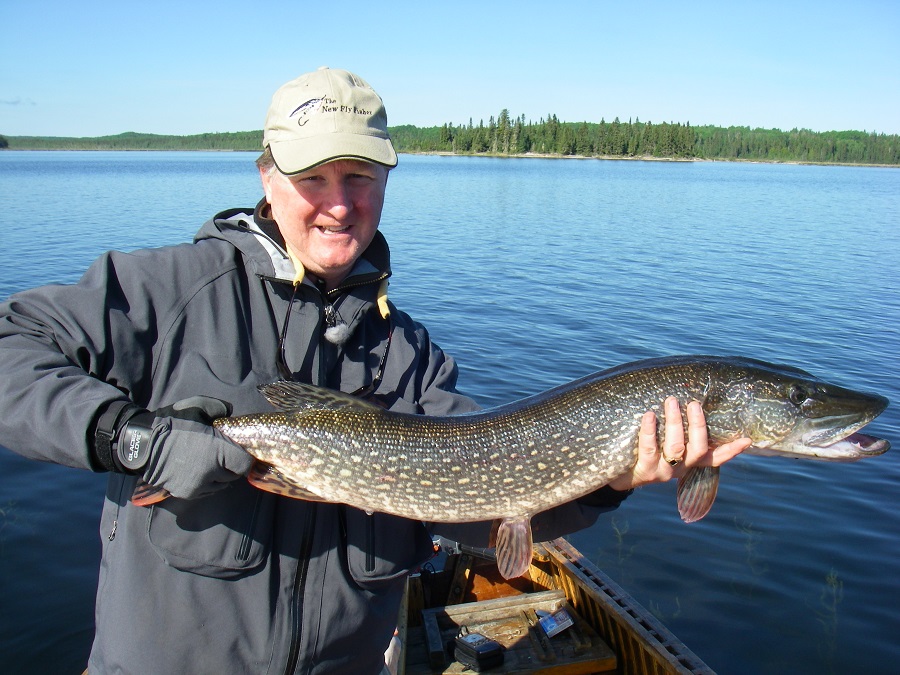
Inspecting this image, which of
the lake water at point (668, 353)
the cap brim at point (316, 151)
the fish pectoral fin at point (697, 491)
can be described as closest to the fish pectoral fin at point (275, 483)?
the cap brim at point (316, 151)

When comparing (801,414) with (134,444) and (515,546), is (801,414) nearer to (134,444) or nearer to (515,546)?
(515,546)

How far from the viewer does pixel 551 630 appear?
414 cm

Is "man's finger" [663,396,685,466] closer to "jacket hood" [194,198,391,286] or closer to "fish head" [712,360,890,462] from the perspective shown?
"fish head" [712,360,890,462]

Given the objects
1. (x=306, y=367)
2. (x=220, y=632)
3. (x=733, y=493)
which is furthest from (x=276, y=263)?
(x=733, y=493)

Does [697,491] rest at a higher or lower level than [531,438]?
lower

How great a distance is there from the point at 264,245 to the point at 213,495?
0.86m

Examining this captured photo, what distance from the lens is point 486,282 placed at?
16.5 m

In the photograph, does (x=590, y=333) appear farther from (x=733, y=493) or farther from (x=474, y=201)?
(x=474, y=201)

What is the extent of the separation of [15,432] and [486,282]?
14.8 metres

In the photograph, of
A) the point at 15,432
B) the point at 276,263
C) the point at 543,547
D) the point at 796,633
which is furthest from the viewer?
the point at 796,633

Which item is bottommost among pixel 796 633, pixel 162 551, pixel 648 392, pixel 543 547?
pixel 796 633

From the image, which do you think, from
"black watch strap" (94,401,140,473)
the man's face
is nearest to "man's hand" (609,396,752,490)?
the man's face

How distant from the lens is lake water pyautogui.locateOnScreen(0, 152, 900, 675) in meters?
5.41

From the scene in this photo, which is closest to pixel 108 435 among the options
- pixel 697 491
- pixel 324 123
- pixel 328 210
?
pixel 328 210
